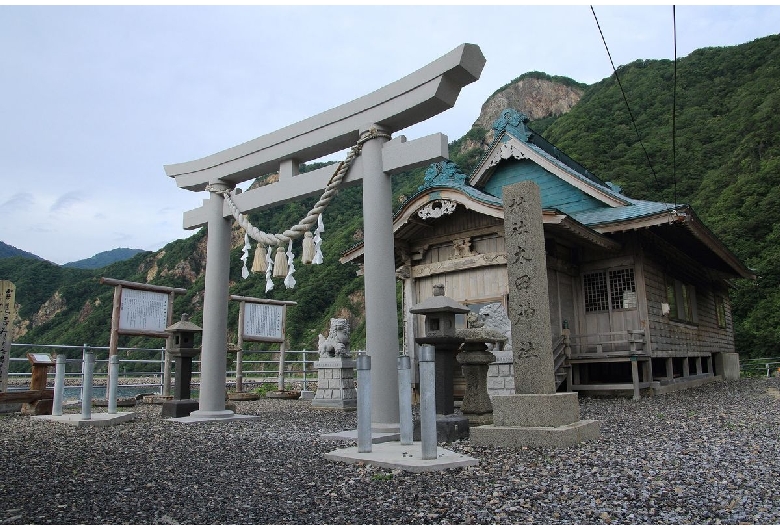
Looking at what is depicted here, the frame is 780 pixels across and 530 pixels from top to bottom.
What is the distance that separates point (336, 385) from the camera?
39.3ft

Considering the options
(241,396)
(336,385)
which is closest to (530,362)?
(336,385)

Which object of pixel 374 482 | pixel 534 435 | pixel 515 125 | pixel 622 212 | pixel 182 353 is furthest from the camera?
pixel 515 125

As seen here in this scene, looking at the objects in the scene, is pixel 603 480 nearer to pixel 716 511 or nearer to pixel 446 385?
pixel 716 511

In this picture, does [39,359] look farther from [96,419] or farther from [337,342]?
[337,342]

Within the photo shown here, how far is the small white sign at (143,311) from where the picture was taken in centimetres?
1121

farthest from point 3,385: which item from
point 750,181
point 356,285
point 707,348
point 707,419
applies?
point 750,181

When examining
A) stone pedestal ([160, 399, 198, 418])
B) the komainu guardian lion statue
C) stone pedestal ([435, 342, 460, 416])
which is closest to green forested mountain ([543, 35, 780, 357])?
the komainu guardian lion statue

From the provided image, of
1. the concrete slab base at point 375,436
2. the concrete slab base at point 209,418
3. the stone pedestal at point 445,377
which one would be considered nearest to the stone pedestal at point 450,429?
the stone pedestal at point 445,377

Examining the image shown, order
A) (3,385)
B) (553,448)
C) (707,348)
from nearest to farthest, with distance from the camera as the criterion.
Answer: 1. (553,448)
2. (3,385)
3. (707,348)

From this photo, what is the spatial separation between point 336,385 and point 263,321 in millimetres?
3627

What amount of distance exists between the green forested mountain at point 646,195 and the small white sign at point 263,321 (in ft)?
64.6

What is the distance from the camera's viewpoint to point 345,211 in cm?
4919

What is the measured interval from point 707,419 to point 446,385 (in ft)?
13.8

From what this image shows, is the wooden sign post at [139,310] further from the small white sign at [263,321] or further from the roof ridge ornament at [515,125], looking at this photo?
the roof ridge ornament at [515,125]
